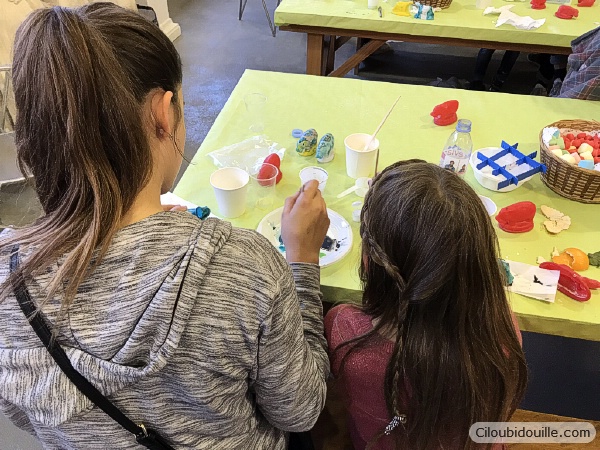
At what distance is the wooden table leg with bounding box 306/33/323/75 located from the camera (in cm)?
265

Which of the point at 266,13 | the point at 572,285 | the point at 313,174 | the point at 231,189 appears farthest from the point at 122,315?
the point at 266,13

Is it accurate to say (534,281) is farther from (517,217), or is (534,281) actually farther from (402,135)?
(402,135)

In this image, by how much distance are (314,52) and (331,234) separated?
169 cm

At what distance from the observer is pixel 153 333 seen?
65 cm

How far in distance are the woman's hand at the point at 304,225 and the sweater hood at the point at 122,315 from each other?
428 mm

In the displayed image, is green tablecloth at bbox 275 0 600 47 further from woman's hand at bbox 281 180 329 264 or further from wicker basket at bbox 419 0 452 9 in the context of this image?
woman's hand at bbox 281 180 329 264

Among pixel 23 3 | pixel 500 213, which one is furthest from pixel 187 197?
pixel 23 3

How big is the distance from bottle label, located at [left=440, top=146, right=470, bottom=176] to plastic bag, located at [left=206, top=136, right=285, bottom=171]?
0.50 m

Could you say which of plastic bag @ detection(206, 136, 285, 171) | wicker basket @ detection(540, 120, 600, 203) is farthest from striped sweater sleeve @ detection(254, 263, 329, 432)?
wicker basket @ detection(540, 120, 600, 203)

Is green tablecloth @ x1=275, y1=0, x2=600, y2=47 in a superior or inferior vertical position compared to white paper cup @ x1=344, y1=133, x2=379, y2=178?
inferior

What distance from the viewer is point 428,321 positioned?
907 mm

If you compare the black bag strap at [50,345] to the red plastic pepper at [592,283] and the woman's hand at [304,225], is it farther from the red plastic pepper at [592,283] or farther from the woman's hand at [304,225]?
the red plastic pepper at [592,283]

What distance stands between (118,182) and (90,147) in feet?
0.21

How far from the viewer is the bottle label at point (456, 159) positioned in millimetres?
1461
